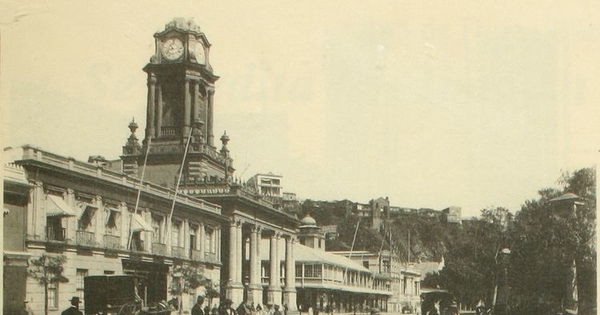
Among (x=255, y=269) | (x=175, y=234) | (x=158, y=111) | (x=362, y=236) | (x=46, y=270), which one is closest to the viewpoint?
(x=46, y=270)

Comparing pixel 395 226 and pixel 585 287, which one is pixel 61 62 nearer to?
pixel 585 287

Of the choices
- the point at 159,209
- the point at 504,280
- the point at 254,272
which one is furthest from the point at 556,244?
the point at 254,272

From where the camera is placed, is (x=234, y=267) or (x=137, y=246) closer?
(x=137, y=246)

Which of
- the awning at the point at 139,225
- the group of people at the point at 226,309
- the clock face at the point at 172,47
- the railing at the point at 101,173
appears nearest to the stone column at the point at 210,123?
the railing at the point at 101,173

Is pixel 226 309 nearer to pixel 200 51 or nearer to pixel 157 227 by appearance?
pixel 200 51

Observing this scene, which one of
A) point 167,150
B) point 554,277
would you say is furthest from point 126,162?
point 554,277

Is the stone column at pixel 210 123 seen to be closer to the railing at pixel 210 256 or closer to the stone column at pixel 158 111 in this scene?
the stone column at pixel 158 111
